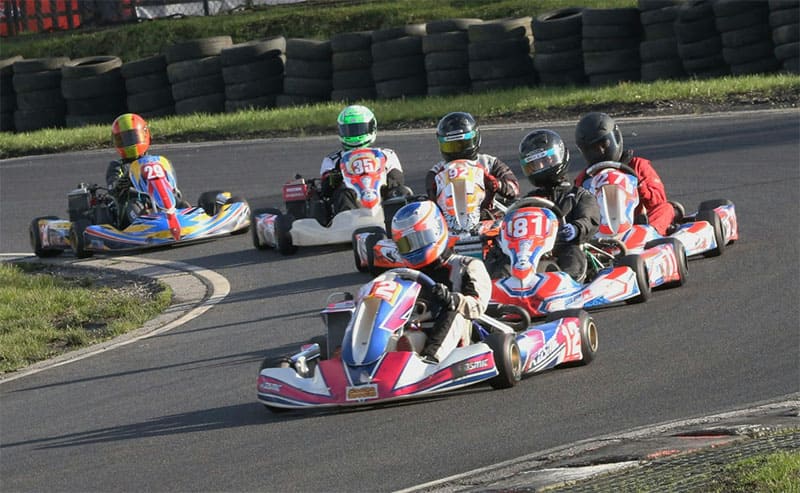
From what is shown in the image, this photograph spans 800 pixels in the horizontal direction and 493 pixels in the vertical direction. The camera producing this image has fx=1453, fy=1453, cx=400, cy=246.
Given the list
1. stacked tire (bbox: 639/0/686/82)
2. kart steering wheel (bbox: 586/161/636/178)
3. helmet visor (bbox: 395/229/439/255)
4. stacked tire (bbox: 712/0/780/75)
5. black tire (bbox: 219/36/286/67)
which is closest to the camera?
helmet visor (bbox: 395/229/439/255)

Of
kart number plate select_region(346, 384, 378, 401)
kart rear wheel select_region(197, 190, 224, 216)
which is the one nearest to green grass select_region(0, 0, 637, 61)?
kart rear wheel select_region(197, 190, 224, 216)

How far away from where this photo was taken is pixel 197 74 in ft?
73.4

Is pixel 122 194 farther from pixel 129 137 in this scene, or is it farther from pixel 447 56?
pixel 447 56

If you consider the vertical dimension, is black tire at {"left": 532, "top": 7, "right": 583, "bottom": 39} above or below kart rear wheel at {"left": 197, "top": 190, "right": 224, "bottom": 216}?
above

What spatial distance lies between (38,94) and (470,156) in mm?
13195

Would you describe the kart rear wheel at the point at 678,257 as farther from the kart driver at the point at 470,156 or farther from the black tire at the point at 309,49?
the black tire at the point at 309,49

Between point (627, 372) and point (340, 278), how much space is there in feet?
14.4

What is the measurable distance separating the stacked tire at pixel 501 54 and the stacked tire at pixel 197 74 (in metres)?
4.10

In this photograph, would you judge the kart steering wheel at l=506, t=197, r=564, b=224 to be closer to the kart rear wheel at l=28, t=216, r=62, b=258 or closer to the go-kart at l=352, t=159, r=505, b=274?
the go-kart at l=352, t=159, r=505, b=274

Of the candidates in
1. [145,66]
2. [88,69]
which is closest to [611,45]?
[145,66]

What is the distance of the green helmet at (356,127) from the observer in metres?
13.8

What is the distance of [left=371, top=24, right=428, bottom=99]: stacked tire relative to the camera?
2084 centimetres

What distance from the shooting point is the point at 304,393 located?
752 centimetres

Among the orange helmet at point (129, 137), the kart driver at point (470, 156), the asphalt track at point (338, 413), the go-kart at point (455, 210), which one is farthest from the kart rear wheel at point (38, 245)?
the kart driver at point (470, 156)
